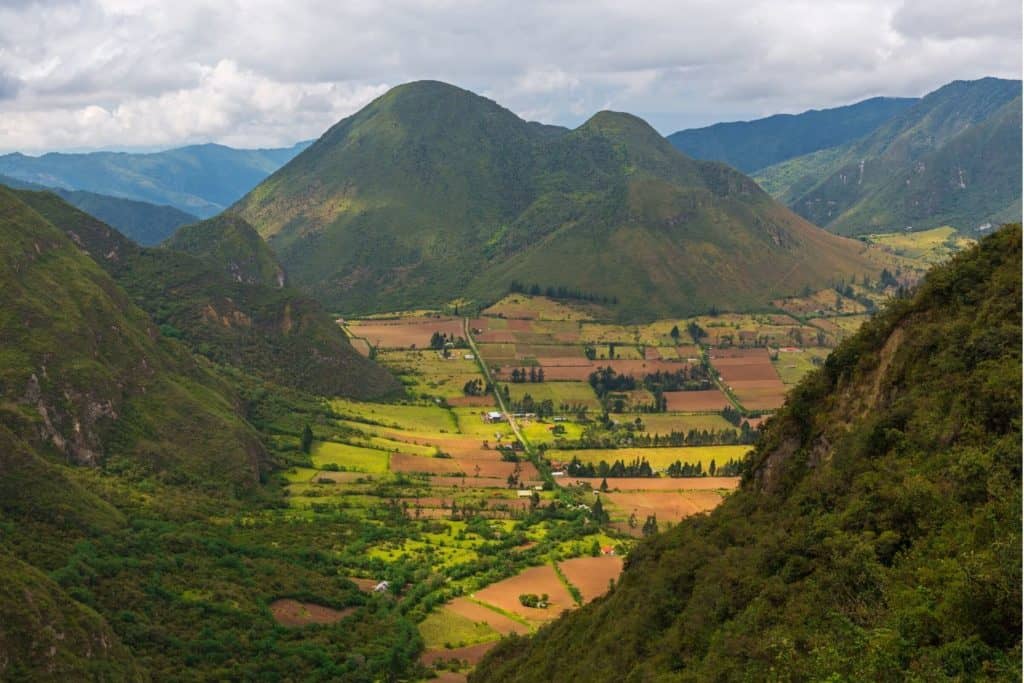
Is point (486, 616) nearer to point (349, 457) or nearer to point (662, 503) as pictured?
point (662, 503)

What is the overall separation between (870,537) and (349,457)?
138610mm

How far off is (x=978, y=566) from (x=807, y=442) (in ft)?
96.1

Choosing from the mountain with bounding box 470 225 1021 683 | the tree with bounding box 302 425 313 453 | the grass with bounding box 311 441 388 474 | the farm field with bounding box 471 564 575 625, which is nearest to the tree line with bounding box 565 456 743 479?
the grass with bounding box 311 441 388 474

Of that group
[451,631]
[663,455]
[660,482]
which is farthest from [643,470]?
[451,631]

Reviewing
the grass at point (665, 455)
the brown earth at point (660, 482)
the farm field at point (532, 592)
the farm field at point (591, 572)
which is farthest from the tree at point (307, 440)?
the farm field at point (591, 572)

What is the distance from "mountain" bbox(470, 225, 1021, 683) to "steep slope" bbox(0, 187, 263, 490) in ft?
282

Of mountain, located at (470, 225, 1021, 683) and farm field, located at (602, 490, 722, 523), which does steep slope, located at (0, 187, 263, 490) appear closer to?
farm field, located at (602, 490, 722, 523)

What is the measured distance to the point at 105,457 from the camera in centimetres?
13375

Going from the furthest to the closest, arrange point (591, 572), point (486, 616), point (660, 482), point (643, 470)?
point (643, 470), point (660, 482), point (591, 572), point (486, 616)

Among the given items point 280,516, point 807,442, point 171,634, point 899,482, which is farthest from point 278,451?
point 899,482

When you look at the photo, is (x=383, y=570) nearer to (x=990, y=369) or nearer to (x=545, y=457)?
(x=545, y=457)

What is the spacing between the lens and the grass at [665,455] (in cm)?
17488

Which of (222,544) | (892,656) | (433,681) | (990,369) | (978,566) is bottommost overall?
(433,681)

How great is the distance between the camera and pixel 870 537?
42.4m
